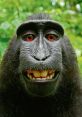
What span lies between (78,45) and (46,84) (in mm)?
2144

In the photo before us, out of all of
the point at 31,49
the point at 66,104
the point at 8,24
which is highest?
the point at 8,24

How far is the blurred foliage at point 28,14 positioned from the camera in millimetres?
6652

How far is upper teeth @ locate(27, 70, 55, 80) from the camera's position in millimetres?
4693

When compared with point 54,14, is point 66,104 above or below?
below

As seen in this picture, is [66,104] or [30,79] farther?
[66,104]

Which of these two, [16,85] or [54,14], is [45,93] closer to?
[16,85]

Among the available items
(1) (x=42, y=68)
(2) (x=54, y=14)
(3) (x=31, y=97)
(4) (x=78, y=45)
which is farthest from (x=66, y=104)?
(2) (x=54, y=14)

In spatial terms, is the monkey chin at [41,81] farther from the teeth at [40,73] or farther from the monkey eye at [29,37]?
the monkey eye at [29,37]

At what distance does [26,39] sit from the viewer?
495 centimetres

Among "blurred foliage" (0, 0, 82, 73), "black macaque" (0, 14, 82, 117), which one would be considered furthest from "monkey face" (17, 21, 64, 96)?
"blurred foliage" (0, 0, 82, 73)

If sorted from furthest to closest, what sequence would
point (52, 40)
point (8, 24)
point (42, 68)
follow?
1. point (8, 24)
2. point (52, 40)
3. point (42, 68)

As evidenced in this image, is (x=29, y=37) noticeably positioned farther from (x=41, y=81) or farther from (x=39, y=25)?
(x=41, y=81)

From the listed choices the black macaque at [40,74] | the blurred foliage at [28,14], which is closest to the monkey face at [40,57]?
the black macaque at [40,74]

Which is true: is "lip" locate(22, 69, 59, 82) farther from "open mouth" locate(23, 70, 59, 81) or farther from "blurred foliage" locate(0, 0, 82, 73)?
"blurred foliage" locate(0, 0, 82, 73)
